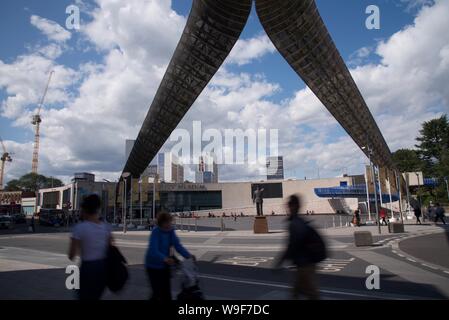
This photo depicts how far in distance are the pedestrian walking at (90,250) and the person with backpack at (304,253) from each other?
2447 millimetres

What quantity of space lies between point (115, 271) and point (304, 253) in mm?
2540

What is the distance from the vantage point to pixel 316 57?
3491 centimetres

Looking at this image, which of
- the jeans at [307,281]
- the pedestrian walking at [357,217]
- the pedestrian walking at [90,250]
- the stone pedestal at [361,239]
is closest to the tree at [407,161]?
the pedestrian walking at [357,217]

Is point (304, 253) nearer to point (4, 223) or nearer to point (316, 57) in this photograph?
point (316, 57)

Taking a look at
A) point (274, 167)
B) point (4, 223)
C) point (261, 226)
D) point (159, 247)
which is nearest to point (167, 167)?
point (274, 167)

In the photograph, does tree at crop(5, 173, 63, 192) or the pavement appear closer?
the pavement

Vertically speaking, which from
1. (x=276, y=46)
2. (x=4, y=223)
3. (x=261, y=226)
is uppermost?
(x=276, y=46)

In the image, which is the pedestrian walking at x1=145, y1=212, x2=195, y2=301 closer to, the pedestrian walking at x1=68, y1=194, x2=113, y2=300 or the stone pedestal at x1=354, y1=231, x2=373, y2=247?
the pedestrian walking at x1=68, y1=194, x2=113, y2=300

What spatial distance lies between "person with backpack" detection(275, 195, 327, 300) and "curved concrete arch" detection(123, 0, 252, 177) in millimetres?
27301

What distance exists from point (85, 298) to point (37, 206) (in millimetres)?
112480

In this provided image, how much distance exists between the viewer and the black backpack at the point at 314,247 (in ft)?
16.4

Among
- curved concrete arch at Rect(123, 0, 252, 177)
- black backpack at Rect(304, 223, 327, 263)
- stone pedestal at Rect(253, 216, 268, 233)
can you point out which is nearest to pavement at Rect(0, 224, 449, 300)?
black backpack at Rect(304, 223, 327, 263)

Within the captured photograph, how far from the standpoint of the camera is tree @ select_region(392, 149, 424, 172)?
280 feet
